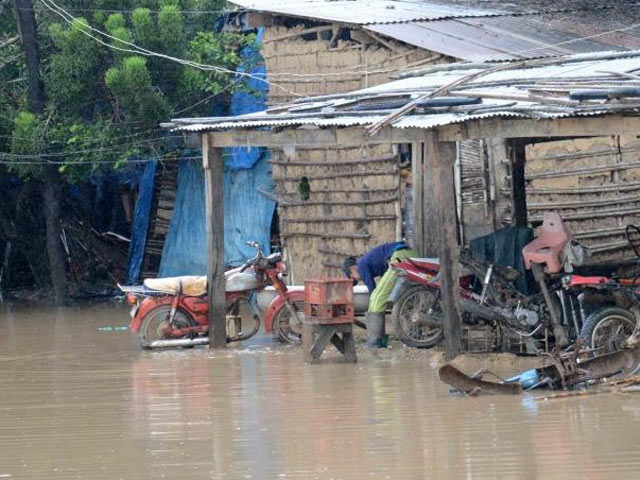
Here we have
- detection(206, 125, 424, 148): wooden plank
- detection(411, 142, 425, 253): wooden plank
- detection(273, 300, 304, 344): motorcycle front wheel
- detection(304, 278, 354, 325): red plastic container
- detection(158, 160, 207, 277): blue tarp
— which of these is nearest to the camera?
detection(206, 125, 424, 148): wooden plank

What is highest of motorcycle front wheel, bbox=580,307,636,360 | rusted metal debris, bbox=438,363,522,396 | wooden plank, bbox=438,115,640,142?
wooden plank, bbox=438,115,640,142

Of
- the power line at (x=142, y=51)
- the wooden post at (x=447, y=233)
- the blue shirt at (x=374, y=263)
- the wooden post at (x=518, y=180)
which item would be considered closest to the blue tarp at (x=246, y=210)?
the power line at (x=142, y=51)

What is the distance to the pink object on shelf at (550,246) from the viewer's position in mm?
12891

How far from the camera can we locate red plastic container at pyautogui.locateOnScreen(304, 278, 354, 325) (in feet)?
43.3

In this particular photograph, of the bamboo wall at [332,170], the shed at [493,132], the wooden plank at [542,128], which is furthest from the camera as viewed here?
the bamboo wall at [332,170]

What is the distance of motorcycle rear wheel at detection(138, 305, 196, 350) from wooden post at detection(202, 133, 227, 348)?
1.04 ft

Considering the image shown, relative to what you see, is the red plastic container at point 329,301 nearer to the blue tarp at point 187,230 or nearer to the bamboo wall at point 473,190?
the bamboo wall at point 473,190

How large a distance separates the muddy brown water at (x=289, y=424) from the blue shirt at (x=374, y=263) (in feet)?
4.16

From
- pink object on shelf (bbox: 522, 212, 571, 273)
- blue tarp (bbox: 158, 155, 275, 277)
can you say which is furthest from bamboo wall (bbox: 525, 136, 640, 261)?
blue tarp (bbox: 158, 155, 275, 277)

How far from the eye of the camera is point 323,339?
13.3 meters

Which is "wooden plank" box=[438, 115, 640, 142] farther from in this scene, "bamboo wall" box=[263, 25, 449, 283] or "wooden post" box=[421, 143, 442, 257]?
"bamboo wall" box=[263, 25, 449, 283]

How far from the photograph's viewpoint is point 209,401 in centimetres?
1119

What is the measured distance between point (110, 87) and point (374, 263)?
667cm

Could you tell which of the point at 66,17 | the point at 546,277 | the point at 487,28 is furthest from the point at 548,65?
the point at 66,17
